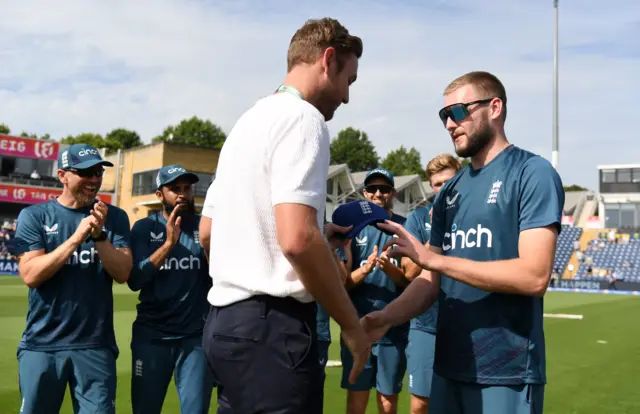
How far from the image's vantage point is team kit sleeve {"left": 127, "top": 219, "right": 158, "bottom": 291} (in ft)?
18.3

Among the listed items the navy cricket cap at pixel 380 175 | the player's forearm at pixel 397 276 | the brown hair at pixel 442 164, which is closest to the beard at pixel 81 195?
the player's forearm at pixel 397 276

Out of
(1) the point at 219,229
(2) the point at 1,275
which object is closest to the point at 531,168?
(1) the point at 219,229

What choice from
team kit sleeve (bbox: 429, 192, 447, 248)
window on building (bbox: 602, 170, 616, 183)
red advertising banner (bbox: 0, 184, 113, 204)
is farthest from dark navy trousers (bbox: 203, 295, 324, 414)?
window on building (bbox: 602, 170, 616, 183)

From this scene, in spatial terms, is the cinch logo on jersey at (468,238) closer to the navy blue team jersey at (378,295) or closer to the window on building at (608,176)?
the navy blue team jersey at (378,295)

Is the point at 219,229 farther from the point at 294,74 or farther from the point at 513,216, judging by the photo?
the point at 513,216

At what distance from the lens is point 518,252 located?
3156mm

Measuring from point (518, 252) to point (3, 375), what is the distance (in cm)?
840

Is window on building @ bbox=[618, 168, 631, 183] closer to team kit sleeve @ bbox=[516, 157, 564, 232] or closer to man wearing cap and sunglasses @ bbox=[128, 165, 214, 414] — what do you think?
man wearing cap and sunglasses @ bbox=[128, 165, 214, 414]

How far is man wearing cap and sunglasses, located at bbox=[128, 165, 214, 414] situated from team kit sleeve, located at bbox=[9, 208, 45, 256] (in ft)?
2.94

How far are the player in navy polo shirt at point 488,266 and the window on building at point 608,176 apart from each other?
222 feet

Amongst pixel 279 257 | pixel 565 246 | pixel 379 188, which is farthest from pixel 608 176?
pixel 279 257

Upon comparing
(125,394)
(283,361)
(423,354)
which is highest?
(283,361)

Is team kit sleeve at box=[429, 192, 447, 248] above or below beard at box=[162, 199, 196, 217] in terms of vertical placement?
below

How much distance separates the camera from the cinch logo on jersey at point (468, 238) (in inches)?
128
